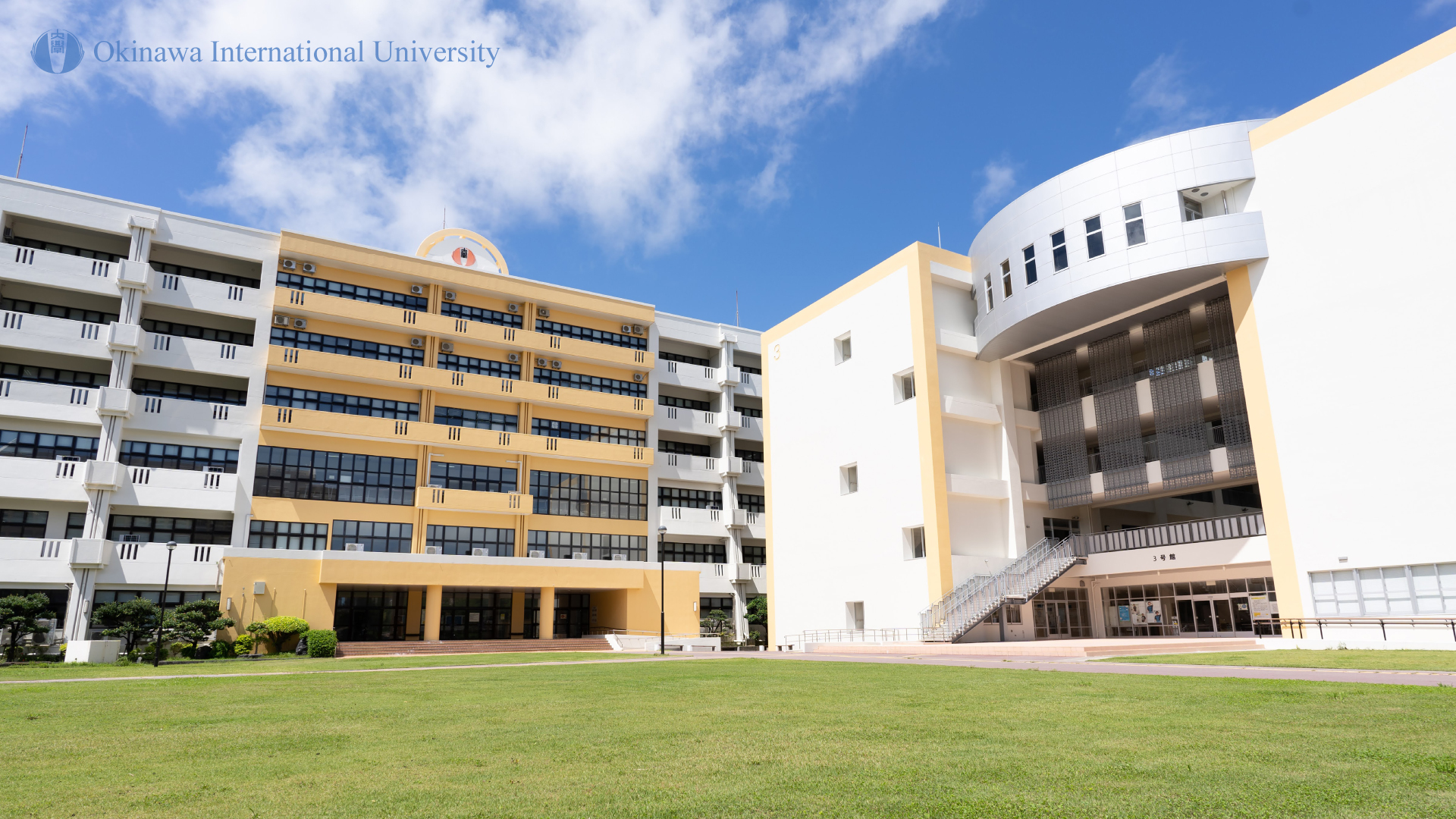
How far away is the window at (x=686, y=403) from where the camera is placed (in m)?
59.5

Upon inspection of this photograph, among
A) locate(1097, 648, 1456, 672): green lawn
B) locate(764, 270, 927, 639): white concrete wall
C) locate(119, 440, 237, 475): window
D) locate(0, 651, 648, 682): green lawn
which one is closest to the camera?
locate(1097, 648, 1456, 672): green lawn

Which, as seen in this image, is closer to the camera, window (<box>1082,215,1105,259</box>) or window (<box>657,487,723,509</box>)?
window (<box>1082,215,1105,259</box>)

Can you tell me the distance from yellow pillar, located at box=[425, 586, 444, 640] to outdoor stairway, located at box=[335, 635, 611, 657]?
49 cm

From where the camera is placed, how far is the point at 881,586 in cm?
4000

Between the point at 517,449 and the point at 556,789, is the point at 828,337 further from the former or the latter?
the point at 556,789

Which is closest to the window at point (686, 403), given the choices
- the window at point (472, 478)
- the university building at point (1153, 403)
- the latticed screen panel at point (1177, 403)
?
the university building at point (1153, 403)

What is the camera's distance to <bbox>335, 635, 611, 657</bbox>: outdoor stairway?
133ft

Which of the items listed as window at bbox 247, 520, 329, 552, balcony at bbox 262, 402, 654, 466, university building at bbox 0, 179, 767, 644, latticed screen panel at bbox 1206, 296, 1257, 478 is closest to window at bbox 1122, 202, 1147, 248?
latticed screen panel at bbox 1206, 296, 1257, 478

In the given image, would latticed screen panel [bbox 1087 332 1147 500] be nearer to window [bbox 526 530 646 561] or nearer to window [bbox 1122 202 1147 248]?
window [bbox 1122 202 1147 248]

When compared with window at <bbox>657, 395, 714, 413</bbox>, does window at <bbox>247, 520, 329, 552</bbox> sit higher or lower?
lower

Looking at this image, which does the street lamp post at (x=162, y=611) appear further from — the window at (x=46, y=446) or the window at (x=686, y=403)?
the window at (x=686, y=403)

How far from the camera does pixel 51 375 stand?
40.8m

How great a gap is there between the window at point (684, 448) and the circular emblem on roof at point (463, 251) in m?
14.6

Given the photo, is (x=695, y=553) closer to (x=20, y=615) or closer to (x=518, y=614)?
(x=518, y=614)
